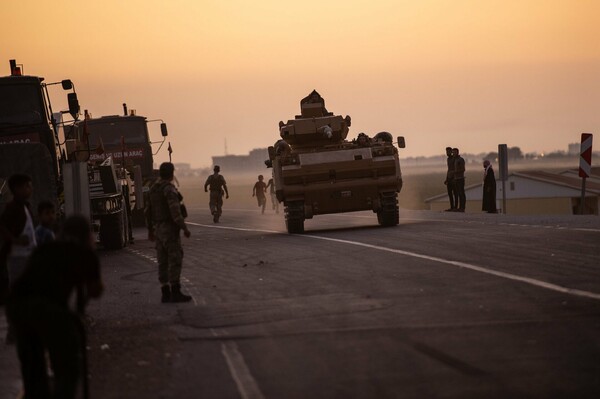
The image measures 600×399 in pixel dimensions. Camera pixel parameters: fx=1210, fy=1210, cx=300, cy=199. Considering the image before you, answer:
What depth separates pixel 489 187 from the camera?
121 feet

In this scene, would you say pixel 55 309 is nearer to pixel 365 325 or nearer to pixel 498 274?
pixel 365 325

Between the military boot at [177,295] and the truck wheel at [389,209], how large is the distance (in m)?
13.8

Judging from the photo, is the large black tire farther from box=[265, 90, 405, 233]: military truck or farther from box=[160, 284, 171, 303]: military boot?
A: box=[160, 284, 171, 303]: military boot

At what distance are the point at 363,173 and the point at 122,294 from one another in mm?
12331

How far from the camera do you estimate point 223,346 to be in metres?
10.9

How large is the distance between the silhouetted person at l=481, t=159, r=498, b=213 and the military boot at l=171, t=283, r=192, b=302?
74.0 feet

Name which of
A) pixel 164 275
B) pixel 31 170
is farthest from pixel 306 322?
pixel 31 170

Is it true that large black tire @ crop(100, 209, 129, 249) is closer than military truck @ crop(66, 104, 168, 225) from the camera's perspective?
Yes

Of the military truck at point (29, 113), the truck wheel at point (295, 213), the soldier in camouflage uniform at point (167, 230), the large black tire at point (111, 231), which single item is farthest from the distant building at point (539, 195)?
the soldier in camouflage uniform at point (167, 230)

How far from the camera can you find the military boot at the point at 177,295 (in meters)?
15.0

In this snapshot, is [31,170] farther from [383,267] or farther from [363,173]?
[363,173]

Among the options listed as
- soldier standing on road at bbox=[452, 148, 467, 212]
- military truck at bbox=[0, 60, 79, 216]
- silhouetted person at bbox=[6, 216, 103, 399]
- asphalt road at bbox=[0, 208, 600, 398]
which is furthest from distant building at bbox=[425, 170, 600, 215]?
silhouetted person at bbox=[6, 216, 103, 399]

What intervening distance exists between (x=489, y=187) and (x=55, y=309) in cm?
3071

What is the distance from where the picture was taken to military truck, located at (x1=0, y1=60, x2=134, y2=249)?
21406mm
